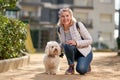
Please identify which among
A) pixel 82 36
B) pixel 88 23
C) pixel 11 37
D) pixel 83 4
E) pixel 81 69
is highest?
pixel 82 36

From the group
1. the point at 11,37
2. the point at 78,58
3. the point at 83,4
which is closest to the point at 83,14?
the point at 83,4

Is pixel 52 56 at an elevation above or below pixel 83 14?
above

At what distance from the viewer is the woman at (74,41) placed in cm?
706

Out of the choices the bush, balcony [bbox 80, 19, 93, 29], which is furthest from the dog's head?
balcony [bbox 80, 19, 93, 29]

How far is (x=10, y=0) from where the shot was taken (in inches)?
350

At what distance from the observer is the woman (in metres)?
7.06

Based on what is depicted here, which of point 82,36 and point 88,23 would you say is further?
point 88,23

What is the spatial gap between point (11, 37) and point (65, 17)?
8.01ft

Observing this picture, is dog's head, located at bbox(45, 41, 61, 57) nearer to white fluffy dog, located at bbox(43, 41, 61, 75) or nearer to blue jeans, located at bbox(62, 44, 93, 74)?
white fluffy dog, located at bbox(43, 41, 61, 75)

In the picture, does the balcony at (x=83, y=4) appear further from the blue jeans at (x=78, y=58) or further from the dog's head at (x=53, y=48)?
the dog's head at (x=53, y=48)

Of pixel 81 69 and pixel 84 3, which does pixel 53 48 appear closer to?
pixel 81 69

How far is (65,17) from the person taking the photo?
7.04m

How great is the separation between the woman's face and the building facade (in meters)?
31.9

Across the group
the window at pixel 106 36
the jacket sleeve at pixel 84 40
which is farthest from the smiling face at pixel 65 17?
the window at pixel 106 36
